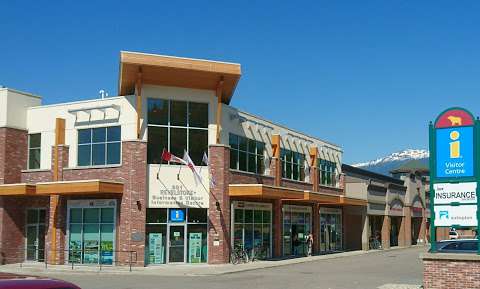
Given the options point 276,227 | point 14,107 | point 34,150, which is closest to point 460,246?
point 276,227

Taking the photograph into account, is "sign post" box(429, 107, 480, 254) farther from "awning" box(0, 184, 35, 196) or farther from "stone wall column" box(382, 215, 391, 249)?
"stone wall column" box(382, 215, 391, 249)

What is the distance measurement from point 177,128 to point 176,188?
3.07 metres

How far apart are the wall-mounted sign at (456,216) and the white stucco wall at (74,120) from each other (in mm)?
17048

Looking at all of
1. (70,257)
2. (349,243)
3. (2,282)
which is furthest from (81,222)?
(2,282)

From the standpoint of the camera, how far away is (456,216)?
730 inches

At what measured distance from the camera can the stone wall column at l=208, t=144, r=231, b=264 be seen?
32188 millimetres

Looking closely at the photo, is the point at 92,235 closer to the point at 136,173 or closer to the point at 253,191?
the point at 136,173

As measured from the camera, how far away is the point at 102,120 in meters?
32.5

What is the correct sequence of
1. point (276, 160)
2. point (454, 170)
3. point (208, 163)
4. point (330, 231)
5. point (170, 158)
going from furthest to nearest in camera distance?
point (330, 231) → point (276, 160) → point (208, 163) → point (170, 158) → point (454, 170)

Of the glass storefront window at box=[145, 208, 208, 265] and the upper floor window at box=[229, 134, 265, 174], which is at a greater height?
the upper floor window at box=[229, 134, 265, 174]

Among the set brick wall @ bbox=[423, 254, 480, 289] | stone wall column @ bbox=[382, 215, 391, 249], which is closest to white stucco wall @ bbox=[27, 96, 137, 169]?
brick wall @ bbox=[423, 254, 480, 289]

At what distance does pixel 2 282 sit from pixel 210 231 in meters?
27.4

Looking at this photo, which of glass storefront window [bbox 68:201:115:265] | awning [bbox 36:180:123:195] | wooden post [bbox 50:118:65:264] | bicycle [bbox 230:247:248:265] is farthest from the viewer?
bicycle [bbox 230:247:248:265]

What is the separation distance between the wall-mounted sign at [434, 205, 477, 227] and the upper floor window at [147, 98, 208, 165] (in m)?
16.2
